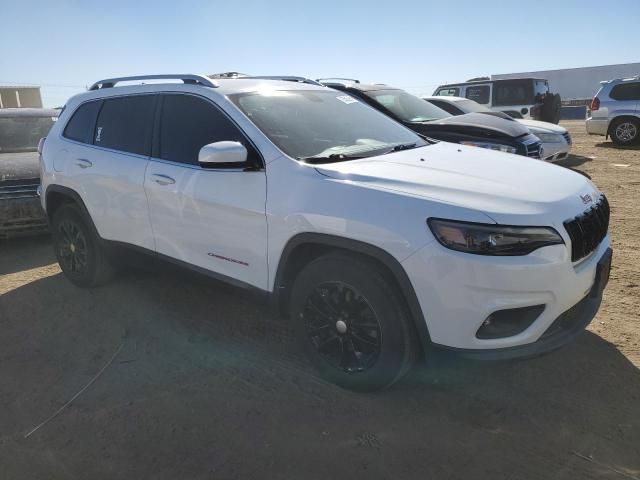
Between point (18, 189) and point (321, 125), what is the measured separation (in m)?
4.17

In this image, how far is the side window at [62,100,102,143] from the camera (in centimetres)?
437

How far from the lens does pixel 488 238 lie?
2316 millimetres

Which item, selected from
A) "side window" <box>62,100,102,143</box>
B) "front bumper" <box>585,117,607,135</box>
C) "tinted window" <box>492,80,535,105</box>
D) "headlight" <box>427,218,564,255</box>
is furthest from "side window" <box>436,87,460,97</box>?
"headlight" <box>427,218,564,255</box>

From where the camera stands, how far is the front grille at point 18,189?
5.73m

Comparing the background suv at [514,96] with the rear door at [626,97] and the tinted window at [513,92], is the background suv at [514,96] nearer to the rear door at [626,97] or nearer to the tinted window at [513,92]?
the tinted window at [513,92]

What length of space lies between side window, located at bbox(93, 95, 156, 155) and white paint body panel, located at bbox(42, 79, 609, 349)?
116mm

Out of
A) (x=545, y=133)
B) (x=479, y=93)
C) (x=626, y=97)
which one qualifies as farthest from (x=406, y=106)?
(x=626, y=97)

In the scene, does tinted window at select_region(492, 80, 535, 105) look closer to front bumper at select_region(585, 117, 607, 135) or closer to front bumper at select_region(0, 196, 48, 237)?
front bumper at select_region(585, 117, 607, 135)

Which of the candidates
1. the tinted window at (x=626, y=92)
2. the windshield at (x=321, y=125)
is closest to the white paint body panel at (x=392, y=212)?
the windshield at (x=321, y=125)

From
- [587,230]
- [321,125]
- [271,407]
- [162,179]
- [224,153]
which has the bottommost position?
[271,407]

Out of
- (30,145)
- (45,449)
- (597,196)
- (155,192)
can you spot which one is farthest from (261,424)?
(30,145)

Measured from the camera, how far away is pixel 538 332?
2.45 metres

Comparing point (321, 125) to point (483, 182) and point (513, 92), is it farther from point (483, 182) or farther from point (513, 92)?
point (513, 92)

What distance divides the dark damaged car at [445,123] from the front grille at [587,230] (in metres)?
4.08
